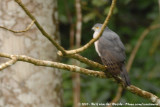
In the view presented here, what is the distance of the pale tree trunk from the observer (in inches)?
117

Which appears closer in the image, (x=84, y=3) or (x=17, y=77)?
(x=17, y=77)

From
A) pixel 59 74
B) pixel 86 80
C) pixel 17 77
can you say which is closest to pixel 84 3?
pixel 86 80

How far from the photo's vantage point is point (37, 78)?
3.06 meters

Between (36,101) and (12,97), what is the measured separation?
0.21 meters

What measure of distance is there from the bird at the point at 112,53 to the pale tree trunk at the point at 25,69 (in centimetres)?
50

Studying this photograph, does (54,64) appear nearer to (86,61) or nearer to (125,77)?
(86,61)

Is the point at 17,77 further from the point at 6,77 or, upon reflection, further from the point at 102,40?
the point at 102,40

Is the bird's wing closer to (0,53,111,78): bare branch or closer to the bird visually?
the bird

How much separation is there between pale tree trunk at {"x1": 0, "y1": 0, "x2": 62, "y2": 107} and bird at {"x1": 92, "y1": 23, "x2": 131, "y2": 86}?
0.50m

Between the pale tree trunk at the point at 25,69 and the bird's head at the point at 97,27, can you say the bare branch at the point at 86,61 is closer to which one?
the bird's head at the point at 97,27

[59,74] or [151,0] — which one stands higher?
[151,0]

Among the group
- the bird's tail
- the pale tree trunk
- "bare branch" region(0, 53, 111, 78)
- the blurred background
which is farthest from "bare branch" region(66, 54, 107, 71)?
the blurred background

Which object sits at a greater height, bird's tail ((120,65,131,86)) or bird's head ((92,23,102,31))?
bird's head ((92,23,102,31))

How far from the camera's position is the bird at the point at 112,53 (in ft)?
8.82
